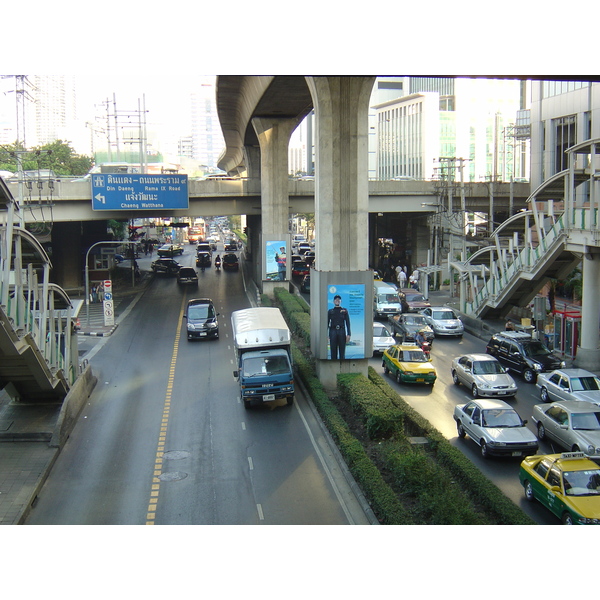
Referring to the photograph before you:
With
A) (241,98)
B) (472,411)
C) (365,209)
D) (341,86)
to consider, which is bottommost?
(472,411)

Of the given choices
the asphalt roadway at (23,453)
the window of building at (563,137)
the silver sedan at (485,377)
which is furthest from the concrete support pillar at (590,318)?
the window of building at (563,137)

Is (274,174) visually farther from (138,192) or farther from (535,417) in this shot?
(535,417)

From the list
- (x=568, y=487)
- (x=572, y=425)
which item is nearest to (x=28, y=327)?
(x=568, y=487)

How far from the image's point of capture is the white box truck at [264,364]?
23.3m

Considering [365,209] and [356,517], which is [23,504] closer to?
[356,517]

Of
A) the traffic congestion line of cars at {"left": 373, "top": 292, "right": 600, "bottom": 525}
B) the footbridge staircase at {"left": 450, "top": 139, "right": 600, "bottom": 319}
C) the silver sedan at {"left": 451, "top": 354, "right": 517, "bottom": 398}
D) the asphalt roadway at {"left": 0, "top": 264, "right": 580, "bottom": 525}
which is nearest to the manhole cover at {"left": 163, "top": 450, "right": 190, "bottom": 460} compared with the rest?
the asphalt roadway at {"left": 0, "top": 264, "right": 580, "bottom": 525}

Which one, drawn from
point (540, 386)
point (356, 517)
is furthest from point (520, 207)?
point (356, 517)

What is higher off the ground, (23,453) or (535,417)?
A: (535,417)

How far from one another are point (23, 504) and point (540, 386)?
16435mm

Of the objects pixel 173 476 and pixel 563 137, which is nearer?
pixel 173 476

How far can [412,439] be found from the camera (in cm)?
1956

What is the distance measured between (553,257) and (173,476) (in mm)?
20619

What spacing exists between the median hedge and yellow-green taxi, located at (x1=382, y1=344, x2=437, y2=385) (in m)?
1.91

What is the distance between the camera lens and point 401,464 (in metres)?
15.8
